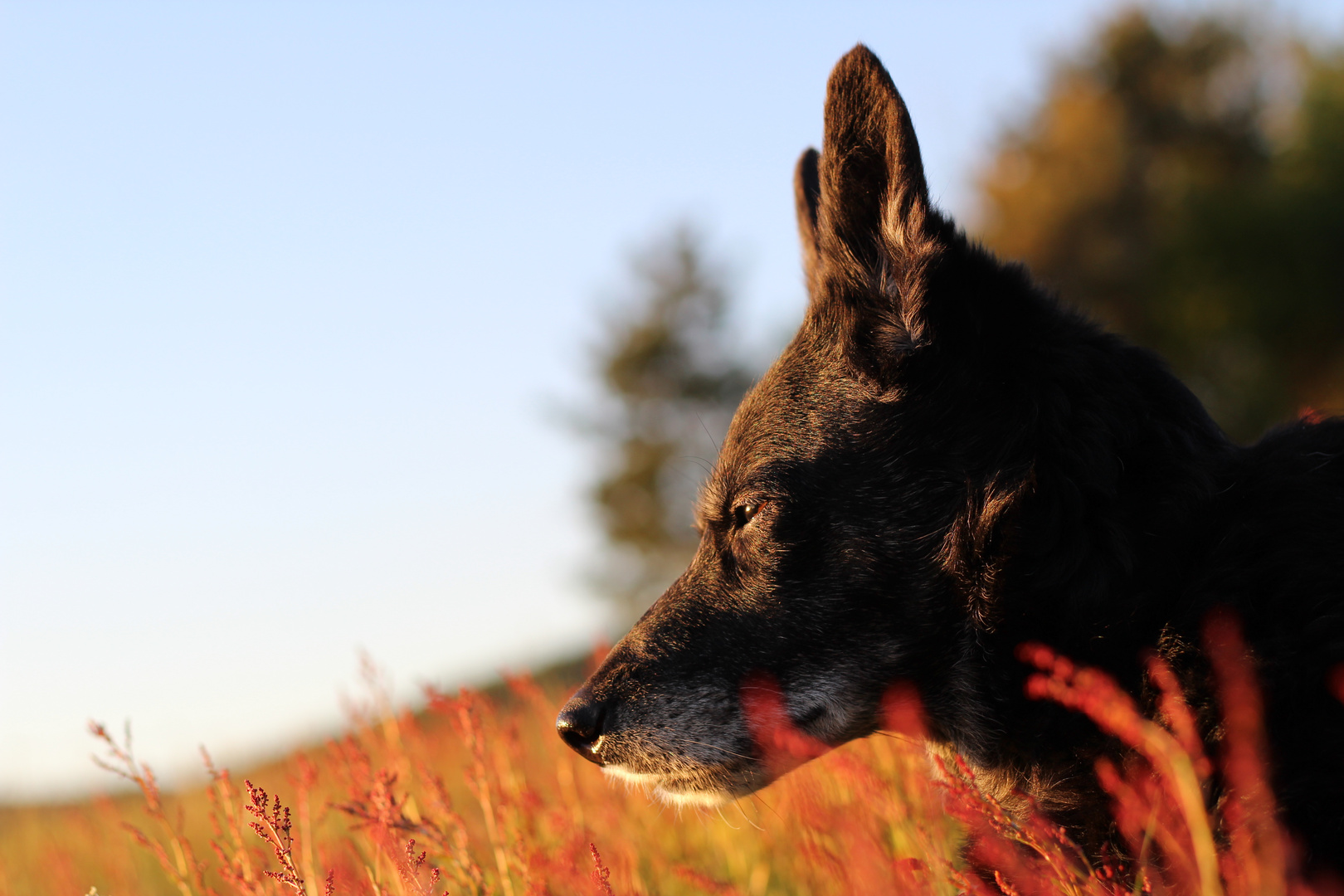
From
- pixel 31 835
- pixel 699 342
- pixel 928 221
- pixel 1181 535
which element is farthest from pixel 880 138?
pixel 699 342

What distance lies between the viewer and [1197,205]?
22.3 metres

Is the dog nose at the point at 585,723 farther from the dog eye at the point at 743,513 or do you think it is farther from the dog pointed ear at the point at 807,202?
the dog pointed ear at the point at 807,202

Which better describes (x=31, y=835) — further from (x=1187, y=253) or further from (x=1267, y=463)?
(x=1187, y=253)

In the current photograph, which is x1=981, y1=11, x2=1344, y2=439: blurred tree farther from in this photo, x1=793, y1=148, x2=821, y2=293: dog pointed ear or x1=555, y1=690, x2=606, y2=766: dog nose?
x1=555, y1=690, x2=606, y2=766: dog nose

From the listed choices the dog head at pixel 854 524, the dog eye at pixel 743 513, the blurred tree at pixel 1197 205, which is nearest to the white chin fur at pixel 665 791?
the dog head at pixel 854 524

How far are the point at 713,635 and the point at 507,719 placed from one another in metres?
1.81

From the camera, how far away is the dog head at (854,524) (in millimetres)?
2650

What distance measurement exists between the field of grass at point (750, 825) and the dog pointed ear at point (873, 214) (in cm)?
108

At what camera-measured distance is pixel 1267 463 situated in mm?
2475

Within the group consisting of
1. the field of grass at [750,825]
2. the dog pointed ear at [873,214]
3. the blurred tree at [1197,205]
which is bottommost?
the field of grass at [750,825]

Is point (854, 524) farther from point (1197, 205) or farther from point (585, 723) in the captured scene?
point (1197, 205)

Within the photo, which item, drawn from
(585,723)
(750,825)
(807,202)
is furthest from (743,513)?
(750,825)

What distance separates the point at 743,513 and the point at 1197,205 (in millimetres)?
23988

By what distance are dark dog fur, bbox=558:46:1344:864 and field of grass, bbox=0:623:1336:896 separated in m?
0.13
